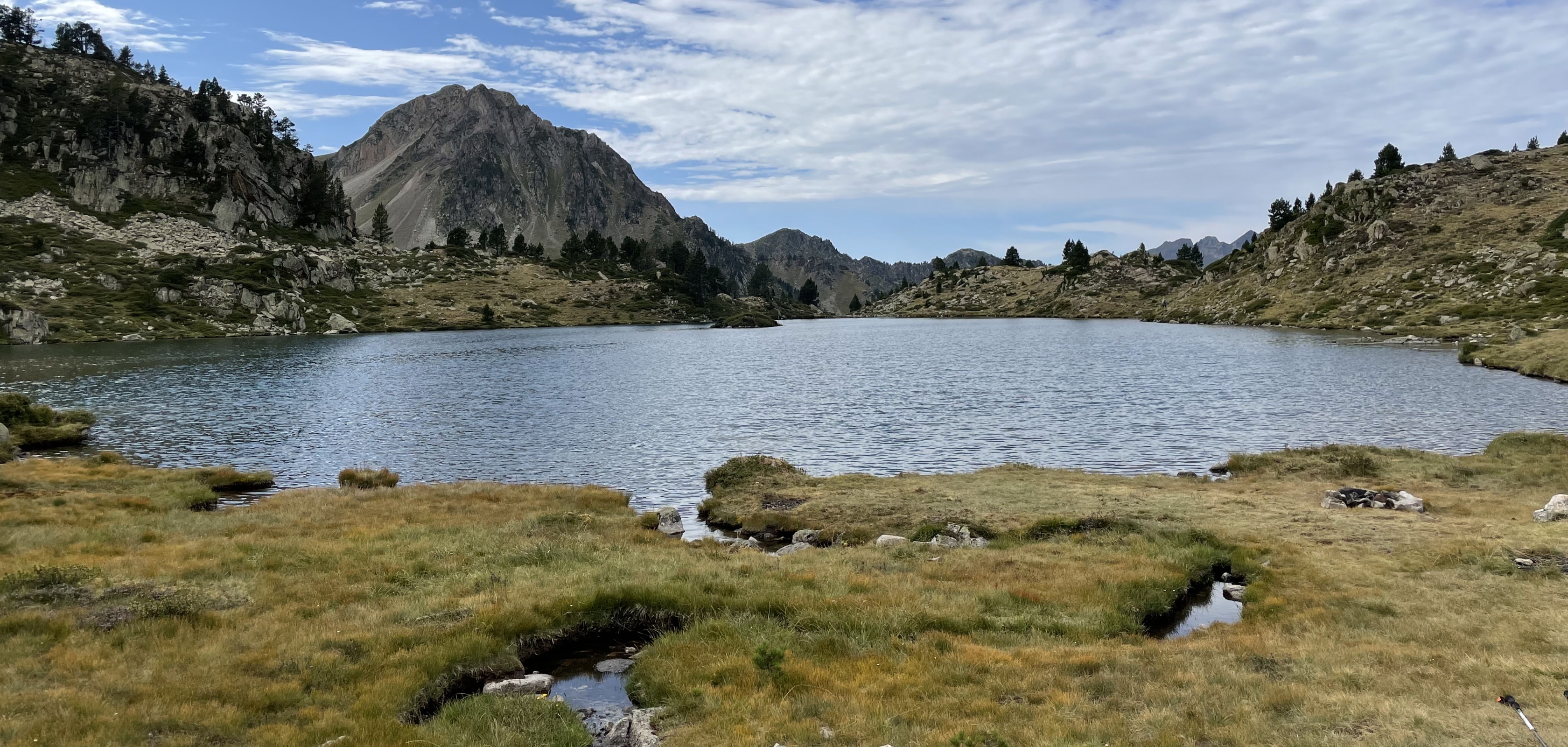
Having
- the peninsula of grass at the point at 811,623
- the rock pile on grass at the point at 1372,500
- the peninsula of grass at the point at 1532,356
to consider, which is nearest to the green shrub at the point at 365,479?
the peninsula of grass at the point at 811,623

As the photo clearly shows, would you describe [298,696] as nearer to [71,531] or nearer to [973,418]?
[71,531]

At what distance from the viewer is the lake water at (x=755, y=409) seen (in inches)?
2167

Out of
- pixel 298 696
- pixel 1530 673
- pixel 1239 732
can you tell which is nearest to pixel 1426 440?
pixel 1530 673

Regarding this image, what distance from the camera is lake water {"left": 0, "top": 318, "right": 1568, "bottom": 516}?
5503 cm

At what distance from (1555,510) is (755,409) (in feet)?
198

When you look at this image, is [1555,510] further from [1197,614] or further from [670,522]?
[670,522]

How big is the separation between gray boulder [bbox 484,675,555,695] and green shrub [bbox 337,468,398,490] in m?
32.2

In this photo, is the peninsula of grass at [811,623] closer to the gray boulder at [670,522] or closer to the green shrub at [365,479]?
the gray boulder at [670,522]

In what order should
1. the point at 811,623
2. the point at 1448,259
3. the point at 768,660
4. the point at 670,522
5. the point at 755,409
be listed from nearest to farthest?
the point at 768,660, the point at 811,623, the point at 670,522, the point at 755,409, the point at 1448,259

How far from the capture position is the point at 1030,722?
14.6m

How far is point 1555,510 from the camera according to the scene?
2900 centimetres

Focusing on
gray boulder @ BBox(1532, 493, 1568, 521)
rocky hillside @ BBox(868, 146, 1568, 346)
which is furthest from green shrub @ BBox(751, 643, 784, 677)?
rocky hillside @ BBox(868, 146, 1568, 346)

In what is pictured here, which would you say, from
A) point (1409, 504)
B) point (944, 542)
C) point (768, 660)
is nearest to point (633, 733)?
point (768, 660)

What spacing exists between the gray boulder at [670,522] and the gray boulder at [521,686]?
17803 mm
